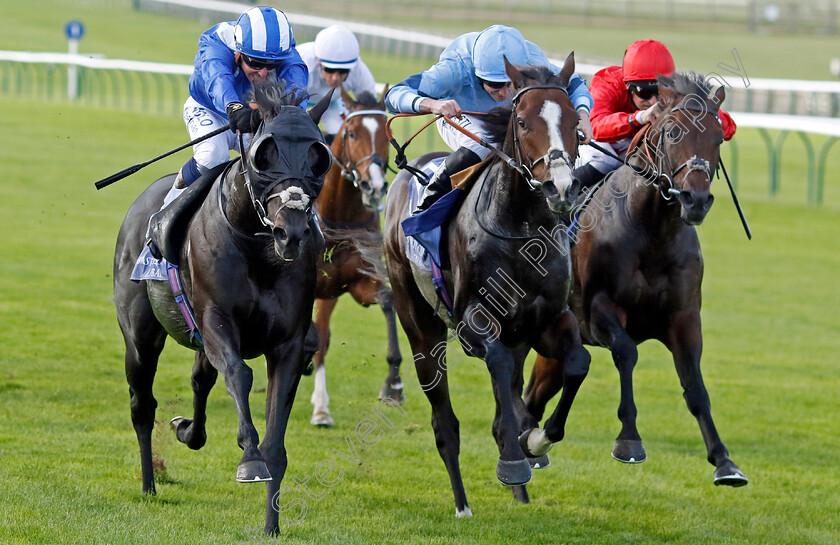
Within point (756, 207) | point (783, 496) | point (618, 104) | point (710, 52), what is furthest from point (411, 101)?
point (710, 52)

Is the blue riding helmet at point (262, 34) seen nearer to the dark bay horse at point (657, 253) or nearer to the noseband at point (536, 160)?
the noseband at point (536, 160)

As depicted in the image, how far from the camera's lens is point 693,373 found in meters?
5.45

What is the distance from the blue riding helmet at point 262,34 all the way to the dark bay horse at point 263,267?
0.54 metres

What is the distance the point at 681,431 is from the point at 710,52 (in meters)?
37.6

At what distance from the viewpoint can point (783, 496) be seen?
269 inches

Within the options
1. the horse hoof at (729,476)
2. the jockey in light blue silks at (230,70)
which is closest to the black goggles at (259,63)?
the jockey in light blue silks at (230,70)

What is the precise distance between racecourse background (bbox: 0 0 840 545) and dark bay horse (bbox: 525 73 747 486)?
0.88 m

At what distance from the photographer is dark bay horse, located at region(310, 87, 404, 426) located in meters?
7.96

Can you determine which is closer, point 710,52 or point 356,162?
point 356,162

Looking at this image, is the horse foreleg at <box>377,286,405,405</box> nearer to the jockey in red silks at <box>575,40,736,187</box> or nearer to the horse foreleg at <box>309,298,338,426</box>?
the horse foreleg at <box>309,298,338,426</box>

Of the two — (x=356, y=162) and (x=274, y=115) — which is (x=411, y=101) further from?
(x=356, y=162)

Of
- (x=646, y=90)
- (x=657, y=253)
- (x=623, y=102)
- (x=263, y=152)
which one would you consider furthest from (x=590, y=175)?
(x=263, y=152)

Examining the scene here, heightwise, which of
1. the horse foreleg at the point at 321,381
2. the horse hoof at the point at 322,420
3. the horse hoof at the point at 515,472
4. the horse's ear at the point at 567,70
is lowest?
the horse hoof at the point at 322,420

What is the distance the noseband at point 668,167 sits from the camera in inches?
203
